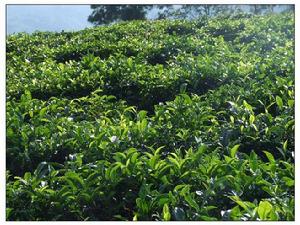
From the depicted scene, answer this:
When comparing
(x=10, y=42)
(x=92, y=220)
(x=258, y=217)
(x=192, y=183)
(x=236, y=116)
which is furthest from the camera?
(x=10, y=42)

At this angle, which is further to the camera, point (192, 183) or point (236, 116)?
point (236, 116)

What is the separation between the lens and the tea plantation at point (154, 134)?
269 cm

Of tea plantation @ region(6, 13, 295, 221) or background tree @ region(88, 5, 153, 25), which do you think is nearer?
tea plantation @ region(6, 13, 295, 221)

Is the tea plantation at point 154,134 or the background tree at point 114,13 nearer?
the tea plantation at point 154,134

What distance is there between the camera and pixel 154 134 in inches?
134

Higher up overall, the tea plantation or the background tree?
the background tree

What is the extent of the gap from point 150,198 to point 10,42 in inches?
178

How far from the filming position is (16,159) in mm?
3240

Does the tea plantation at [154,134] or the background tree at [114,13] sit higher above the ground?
the background tree at [114,13]

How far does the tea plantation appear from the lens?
269 cm

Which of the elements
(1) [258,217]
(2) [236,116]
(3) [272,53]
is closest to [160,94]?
(2) [236,116]
